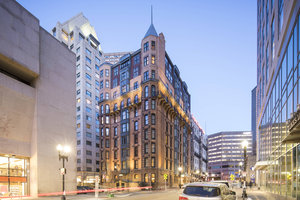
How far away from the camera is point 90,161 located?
82312mm

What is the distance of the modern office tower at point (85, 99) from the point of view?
80188 millimetres

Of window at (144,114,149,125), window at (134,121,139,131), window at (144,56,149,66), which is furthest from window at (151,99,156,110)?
window at (144,56,149,66)

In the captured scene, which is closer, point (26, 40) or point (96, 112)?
point (26, 40)

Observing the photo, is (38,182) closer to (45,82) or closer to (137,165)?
(45,82)

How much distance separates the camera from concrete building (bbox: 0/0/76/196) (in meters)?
24.3

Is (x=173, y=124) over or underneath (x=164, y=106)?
underneath

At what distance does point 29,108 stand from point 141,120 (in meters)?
35.3

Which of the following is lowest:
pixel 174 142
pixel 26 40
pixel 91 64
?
pixel 174 142

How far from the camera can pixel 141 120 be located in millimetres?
59969

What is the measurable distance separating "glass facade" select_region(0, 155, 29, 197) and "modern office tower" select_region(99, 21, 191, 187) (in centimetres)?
3256

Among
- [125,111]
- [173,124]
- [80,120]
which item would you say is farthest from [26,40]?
[80,120]

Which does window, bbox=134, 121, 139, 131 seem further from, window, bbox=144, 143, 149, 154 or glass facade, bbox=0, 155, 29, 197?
glass facade, bbox=0, 155, 29, 197

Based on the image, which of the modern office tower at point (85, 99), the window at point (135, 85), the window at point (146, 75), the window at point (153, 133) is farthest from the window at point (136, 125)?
the modern office tower at point (85, 99)

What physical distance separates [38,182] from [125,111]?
40151 millimetres
